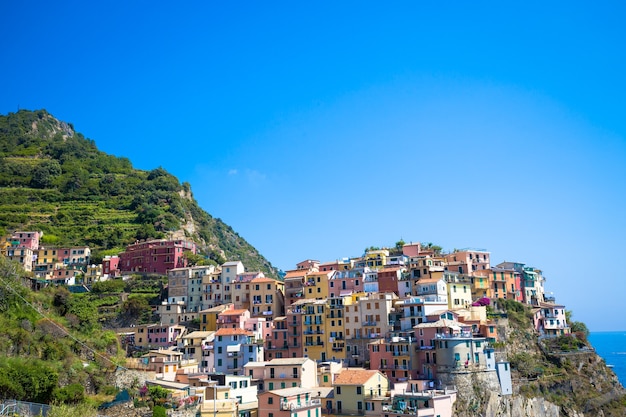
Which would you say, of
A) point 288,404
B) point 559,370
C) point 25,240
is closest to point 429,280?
point 559,370

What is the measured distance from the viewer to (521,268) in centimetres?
7800

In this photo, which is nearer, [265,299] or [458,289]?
[458,289]

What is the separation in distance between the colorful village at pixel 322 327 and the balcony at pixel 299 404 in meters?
0.16

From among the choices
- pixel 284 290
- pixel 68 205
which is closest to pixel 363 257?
pixel 284 290

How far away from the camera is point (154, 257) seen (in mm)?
83625

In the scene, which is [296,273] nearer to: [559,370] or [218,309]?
[218,309]

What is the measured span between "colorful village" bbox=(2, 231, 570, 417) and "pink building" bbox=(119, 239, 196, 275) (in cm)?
17

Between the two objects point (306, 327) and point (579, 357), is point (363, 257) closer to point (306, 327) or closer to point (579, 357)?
point (306, 327)

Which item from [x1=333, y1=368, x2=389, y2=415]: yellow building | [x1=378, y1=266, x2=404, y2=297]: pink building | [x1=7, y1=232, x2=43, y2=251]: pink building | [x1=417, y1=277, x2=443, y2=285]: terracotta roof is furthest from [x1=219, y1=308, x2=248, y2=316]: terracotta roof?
[x1=7, y1=232, x2=43, y2=251]: pink building

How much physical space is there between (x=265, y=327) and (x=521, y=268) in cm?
3461

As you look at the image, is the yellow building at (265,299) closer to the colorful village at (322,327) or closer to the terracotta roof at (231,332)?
the colorful village at (322,327)

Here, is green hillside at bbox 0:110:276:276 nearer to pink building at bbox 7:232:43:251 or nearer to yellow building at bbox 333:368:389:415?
pink building at bbox 7:232:43:251

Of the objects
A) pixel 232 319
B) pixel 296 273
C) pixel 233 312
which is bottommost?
pixel 232 319

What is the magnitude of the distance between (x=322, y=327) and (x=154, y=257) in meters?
30.9
